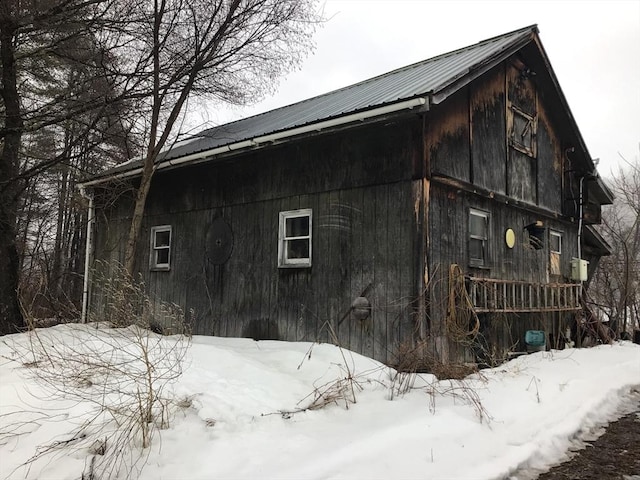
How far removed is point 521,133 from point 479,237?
314cm

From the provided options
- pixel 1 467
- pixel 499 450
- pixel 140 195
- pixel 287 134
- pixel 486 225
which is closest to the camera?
pixel 1 467

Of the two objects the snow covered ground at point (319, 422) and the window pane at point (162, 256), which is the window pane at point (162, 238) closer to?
the window pane at point (162, 256)

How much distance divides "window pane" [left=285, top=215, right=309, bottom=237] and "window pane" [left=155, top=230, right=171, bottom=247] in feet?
12.3

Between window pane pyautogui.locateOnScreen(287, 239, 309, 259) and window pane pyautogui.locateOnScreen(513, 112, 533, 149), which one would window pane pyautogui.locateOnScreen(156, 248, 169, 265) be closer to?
window pane pyautogui.locateOnScreen(287, 239, 309, 259)

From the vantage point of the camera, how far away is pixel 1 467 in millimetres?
3641

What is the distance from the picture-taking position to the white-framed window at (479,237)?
8.30 meters

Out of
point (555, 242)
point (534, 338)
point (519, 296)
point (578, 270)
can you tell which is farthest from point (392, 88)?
point (578, 270)

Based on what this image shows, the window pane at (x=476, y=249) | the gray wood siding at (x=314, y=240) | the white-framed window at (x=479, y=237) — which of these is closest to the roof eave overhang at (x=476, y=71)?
the gray wood siding at (x=314, y=240)

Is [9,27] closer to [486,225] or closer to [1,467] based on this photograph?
[1,467]

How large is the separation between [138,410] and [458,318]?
189 inches

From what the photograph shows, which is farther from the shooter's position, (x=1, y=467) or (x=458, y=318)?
(x=458, y=318)

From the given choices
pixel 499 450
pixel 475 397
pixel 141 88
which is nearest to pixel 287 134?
pixel 141 88

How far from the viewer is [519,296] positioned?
8.77 m

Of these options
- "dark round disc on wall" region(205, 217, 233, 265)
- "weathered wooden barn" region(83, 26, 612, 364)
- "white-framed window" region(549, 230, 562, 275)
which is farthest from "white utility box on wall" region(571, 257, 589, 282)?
"dark round disc on wall" region(205, 217, 233, 265)
